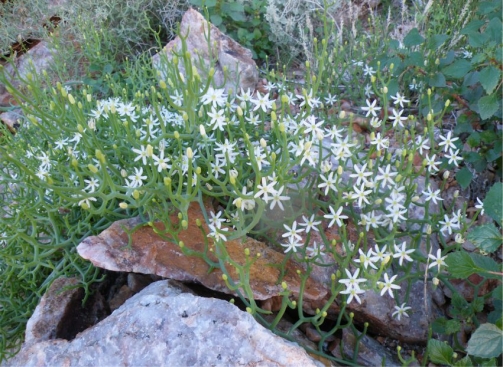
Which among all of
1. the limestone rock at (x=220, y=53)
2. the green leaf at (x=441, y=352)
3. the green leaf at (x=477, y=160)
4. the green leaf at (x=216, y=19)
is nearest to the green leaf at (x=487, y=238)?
the green leaf at (x=441, y=352)

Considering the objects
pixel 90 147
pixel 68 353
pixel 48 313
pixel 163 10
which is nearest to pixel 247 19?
pixel 163 10

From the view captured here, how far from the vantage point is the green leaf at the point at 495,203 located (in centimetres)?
196

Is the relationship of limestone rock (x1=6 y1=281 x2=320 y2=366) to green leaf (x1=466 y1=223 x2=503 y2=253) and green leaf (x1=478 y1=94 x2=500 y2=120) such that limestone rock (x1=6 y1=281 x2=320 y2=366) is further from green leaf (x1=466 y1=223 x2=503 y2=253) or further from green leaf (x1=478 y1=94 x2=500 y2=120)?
green leaf (x1=478 y1=94 x2=500 y2=120)

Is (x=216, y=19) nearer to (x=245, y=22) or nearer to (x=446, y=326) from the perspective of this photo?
(x=245, y=22)

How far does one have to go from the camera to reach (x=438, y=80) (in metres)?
2.89

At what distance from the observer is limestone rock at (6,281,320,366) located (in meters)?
1.79

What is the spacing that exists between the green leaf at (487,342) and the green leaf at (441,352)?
0.18 metres

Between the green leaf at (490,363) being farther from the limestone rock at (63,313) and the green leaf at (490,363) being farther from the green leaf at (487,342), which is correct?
the limestone rock at (63,313)

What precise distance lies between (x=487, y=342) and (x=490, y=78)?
1239mm

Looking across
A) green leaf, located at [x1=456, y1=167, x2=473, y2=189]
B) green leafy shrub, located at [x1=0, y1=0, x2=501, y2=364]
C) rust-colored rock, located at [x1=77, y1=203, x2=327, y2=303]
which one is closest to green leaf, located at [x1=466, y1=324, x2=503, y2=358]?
green leafy shrub, located at [x1=0, y1=0, x2=501, y2=364]

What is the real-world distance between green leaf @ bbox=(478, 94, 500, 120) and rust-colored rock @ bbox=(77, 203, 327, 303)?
115 cm

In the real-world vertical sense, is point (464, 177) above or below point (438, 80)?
below

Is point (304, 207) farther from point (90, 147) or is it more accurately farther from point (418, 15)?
point (418, 15)

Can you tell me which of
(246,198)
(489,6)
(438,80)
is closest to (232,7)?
(438,80)
